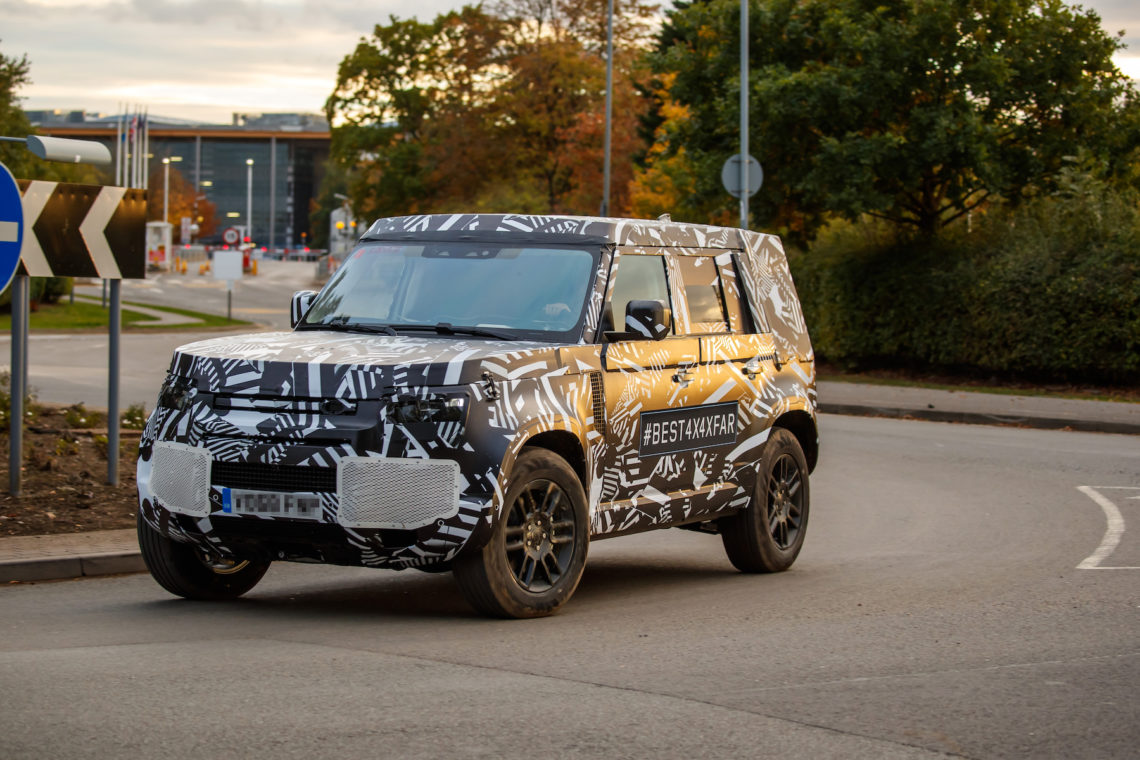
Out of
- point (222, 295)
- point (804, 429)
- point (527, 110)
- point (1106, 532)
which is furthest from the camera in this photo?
point (222, 295)

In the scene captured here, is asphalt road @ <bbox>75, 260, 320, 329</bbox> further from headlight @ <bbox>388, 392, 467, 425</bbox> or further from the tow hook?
headlight @ <bbox>388, 392, 467, 425</bbox>

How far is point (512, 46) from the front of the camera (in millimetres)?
62219

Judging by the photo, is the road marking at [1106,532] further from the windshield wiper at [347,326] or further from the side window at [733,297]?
the windshield wiper at [347,326]

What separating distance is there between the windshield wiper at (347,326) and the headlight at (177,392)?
1.04 metres

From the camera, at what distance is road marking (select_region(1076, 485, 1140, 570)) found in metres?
10.4

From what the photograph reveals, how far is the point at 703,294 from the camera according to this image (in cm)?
934

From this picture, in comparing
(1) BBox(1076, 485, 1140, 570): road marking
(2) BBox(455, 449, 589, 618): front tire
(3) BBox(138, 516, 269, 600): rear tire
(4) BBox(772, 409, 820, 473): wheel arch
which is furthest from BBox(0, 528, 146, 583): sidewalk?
(1) BBox(1076, 485, 1140, 570): road marking

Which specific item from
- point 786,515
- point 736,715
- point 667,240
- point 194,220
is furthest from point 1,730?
point 194,220

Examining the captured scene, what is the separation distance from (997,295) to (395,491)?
24.0 metres

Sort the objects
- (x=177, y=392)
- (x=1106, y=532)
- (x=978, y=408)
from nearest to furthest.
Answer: (x=177, y=392)
(x=1106, y=532)
(x=978, y=408)

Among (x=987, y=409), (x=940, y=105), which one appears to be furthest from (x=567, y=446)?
(x=940, y=105)

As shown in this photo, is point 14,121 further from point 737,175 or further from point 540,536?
point 540,536

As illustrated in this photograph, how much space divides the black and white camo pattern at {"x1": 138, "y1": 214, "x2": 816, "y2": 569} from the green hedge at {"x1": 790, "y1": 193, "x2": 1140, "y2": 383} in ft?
66.3

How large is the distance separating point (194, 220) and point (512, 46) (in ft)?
431
